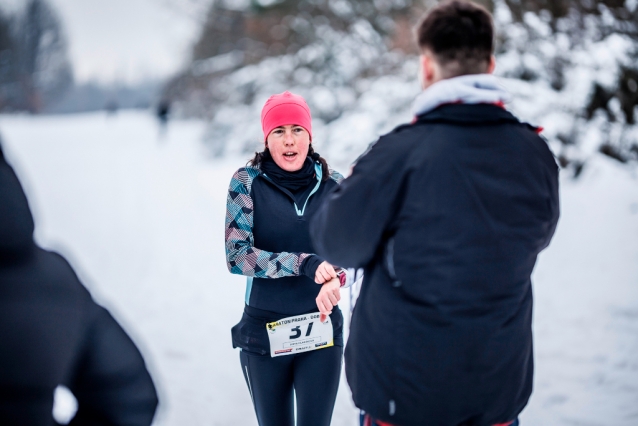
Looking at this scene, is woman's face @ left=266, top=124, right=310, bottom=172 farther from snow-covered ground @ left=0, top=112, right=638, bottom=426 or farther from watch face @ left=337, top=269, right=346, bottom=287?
snow-covered ground @ left=0, top=112, right=638, bottom=426

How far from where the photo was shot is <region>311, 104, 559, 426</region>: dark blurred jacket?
1340 mm

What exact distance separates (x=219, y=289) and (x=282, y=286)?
13.1ft

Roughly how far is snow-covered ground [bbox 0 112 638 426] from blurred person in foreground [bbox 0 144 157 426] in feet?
0.33

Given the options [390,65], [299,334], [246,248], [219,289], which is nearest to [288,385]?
[299,334]

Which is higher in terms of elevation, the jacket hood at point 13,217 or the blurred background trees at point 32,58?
the blurred background trees at point 32,58

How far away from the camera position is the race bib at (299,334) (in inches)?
86.4

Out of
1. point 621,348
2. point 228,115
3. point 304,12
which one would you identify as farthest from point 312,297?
point 228,115

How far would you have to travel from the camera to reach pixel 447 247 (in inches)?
52.7

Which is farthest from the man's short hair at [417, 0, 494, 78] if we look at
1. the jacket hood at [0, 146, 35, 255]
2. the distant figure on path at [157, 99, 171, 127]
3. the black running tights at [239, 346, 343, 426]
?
the distant figure on path at [157, 99, 171, 127]

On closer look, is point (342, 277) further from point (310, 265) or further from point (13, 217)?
point (13, 217)

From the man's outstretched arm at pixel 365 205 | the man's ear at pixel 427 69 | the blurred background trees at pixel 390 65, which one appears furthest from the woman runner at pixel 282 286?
the blurred background trees at pixel 390 65

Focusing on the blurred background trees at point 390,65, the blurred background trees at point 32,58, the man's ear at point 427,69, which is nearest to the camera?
the man's ear at point 427,69

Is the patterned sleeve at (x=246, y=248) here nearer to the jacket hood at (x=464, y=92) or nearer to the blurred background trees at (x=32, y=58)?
the jacket hood at (x=464, y=92)

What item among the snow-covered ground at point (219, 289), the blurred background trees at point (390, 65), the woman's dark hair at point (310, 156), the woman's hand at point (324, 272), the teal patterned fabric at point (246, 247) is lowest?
the snow-covered ground at point (219, 289)
